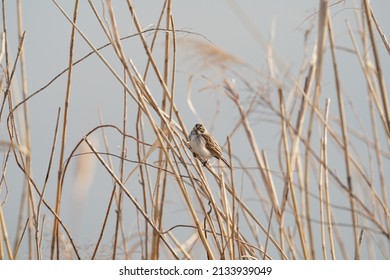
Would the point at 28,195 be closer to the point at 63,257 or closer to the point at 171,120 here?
the point at 63,257

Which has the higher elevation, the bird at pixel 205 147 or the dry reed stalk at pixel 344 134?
the bird at pixel 205 147

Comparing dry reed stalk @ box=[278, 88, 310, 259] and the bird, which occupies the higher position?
the bird

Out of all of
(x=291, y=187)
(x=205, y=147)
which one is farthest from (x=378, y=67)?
(x=205, y=147)

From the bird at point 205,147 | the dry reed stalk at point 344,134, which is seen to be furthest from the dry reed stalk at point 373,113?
the bird at point 205,147

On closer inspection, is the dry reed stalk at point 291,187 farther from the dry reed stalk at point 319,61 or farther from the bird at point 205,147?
the bird at point 205,147

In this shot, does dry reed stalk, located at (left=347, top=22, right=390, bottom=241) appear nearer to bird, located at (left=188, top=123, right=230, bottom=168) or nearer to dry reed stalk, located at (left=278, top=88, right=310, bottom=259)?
dry reed stalk, located at (left=278, top=88, right=310, bottom=259)

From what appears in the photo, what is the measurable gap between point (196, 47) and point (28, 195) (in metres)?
1.00

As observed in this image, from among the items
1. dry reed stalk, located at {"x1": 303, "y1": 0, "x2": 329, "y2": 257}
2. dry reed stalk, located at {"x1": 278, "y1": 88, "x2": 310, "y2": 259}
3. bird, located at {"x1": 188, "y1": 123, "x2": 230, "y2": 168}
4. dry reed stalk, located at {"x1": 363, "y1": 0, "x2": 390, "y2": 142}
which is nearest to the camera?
dry reed stalk, located at {"x1": 303, "y1": 0, "x2": 329, "y2": 257}

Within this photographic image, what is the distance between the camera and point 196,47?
170 cm

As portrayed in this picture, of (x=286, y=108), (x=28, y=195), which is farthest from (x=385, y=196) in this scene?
(x=28, y=195)

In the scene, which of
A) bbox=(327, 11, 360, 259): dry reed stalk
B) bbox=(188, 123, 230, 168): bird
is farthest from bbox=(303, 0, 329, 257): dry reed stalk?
bbox=(188, 123, 230, 168): bird

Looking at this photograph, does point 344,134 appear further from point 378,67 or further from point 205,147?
point 205,147

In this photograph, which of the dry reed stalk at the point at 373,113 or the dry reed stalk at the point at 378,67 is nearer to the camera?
the dry reed stalk at the point at 378,67
